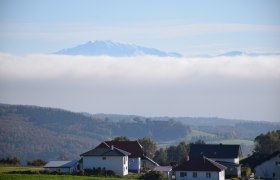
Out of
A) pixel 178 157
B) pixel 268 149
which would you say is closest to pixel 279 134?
pixel 268 149

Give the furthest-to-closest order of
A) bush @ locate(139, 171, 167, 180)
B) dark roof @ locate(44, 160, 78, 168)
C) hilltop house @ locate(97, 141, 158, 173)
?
hilltop house @ locate(97, 141, 158, 173)
dark roof @ locate(44, 160, 78, 168)
bush @ locate(139, 171, 167, 180)

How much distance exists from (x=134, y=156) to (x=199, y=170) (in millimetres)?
14577

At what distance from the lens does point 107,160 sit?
89.6 m

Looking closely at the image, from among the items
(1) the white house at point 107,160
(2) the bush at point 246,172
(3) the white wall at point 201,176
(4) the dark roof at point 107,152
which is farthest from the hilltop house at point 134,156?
(2) the bush at point 246,172

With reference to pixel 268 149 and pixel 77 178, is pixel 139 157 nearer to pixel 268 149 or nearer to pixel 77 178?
pixel 77 178

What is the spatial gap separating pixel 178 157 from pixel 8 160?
116 ft

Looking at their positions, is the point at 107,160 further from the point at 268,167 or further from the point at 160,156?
the point at 160,156

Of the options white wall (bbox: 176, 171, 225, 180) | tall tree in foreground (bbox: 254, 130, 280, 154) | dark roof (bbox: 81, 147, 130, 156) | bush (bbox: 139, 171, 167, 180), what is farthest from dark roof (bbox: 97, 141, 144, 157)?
tall tree in foreground (bbox: 254, 130, 280, 154)

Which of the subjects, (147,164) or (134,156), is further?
(147,164)

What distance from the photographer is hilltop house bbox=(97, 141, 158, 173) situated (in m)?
95.3

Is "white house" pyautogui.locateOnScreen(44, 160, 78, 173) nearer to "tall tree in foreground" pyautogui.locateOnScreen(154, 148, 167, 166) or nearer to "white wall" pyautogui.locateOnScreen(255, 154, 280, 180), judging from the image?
"white wall" pyautogui.locateOnScreen(255, 154, 280, 180)

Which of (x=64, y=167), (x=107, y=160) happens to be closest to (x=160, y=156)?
(x=107, y=160)

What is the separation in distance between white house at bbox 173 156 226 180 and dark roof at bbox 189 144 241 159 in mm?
15087

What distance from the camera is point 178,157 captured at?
13025 cm
